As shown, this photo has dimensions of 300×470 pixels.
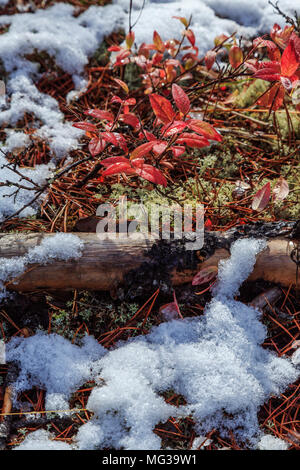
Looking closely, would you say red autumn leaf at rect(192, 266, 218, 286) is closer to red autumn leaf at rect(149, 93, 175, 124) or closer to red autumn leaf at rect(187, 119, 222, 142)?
red autumn leaf at rect(187, 119, 222, 142)

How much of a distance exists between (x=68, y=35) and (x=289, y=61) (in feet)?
6.41

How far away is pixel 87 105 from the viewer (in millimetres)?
2635

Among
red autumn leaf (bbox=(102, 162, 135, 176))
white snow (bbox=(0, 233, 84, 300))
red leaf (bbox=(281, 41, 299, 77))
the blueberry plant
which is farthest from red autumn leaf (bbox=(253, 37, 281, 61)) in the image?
white snow (bbox=(0, 233, 84, 300))

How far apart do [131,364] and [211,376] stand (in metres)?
0.37

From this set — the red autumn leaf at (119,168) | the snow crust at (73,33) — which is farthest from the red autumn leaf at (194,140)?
the snow crust at (73,33)

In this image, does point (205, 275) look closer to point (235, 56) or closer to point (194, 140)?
point (194, 140)

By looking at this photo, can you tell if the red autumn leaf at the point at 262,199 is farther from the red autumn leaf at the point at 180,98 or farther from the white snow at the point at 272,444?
the white snow at the point at 272,444

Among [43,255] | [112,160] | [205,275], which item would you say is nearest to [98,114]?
[112,160]

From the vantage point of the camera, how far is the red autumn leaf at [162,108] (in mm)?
1704

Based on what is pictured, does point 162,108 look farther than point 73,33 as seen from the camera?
No

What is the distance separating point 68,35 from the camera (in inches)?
114

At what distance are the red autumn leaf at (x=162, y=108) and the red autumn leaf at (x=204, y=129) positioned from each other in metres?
0.13
